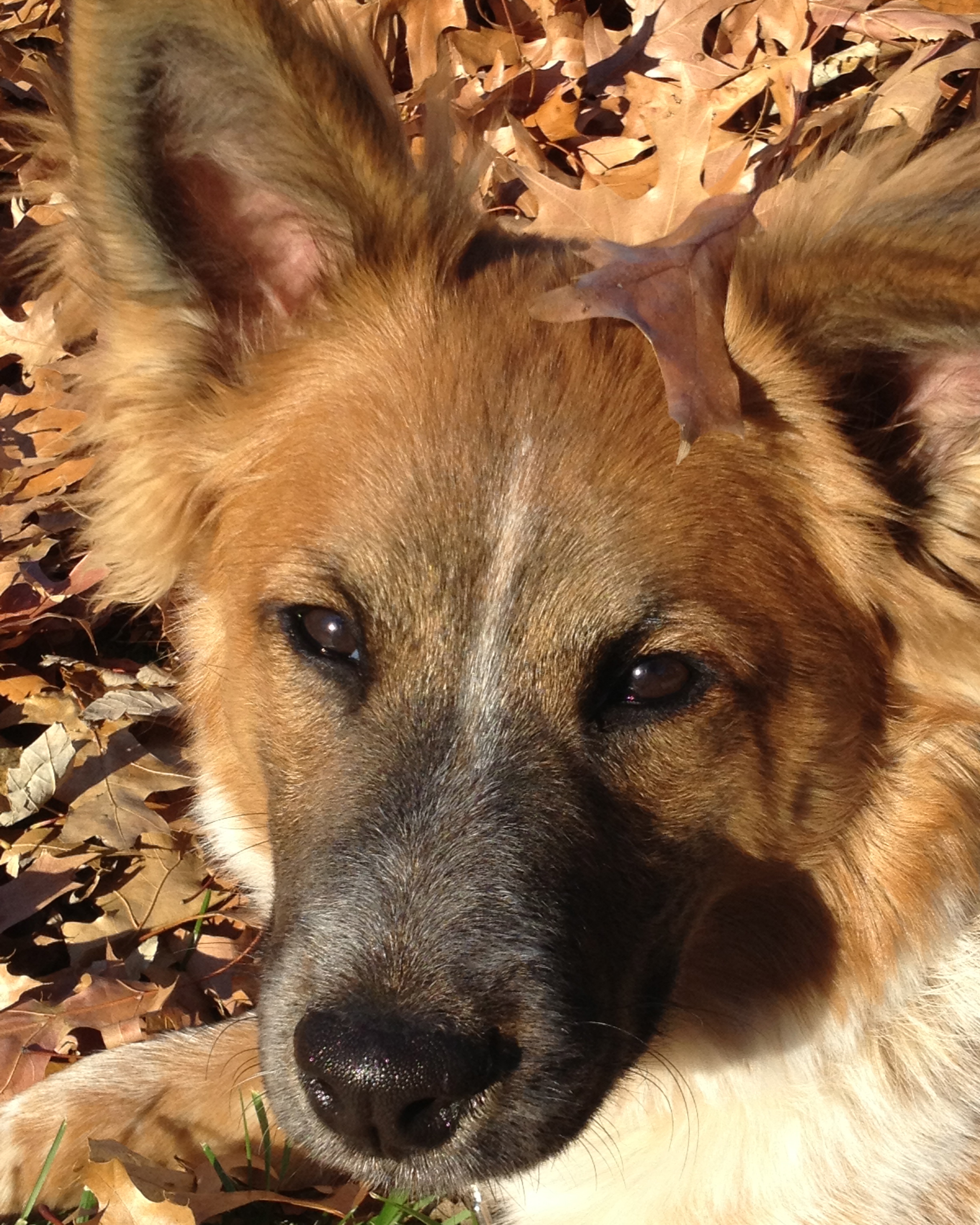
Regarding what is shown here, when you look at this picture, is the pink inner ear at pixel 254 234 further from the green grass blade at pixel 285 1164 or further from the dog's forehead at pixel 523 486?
the green grass blade at pixel 285 1164

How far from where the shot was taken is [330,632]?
258 centimetres

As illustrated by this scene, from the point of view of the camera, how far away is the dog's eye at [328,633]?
2.54 metres

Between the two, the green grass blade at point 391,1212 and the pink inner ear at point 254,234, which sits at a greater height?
the pink inner ear at point 254,234

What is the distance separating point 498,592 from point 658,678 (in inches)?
14.1

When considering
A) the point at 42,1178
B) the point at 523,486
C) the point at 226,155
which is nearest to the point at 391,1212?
the point at 42,1178

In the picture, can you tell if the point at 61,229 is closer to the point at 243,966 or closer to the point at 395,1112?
the point at 395,1112

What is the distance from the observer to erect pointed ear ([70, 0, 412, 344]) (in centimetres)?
233

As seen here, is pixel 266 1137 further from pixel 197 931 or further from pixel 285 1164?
pixel 197 931

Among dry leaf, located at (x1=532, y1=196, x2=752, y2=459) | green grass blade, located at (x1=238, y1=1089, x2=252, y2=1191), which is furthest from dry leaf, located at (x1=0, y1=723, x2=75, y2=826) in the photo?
dry leaf, located at (x1=532, y1=196, x2=752, y2=459)

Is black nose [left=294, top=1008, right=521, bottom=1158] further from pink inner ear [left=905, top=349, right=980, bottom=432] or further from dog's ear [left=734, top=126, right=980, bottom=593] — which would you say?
pink inner ear [left=905, top=349, right=980, bottom=432]

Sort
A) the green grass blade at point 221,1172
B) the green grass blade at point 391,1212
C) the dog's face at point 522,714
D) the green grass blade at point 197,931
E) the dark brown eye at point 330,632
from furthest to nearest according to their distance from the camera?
Result: the green grass blade at point 197,931 < the green grass blade at point 221,1172 < the green grass blade at point 391,1212 < the dark brown eye at point 330,632 < the dog's face at point 522,714

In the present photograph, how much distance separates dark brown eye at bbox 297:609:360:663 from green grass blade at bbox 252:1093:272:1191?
4.74 ft

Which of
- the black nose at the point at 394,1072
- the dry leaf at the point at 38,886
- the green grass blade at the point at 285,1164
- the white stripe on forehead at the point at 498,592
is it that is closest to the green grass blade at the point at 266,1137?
the green grass blade at the point at 285,1164

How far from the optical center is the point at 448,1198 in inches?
133
